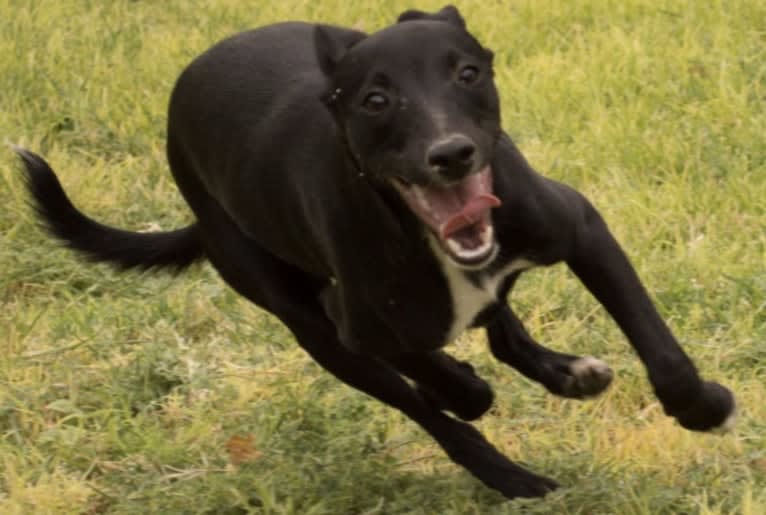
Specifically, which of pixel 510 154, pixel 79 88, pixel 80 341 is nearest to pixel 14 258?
pixel 80 341

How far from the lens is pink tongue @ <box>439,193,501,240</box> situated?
12.3ft

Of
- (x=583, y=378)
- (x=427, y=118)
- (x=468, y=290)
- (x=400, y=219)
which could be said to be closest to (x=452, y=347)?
(x=583, y=378)

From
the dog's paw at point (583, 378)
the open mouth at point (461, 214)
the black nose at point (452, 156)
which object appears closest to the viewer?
the black nose at point (452, 156)

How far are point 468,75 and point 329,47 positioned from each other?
1.24 ft

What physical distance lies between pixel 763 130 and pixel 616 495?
2.36 metres

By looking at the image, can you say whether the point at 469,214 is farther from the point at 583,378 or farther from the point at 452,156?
the point at 583,378

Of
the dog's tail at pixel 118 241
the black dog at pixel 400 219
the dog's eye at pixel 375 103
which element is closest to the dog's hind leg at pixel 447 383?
the black dog at pixel 400 219

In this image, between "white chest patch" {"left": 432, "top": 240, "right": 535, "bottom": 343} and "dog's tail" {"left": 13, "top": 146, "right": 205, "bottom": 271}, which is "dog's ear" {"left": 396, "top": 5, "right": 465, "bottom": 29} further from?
"dog's tail" {"left": 13, "top": 146, "right": 205, "bottom": 271}

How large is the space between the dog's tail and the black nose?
1660 mm

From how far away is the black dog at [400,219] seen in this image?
373cm

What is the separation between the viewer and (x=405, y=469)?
4539 millimetres

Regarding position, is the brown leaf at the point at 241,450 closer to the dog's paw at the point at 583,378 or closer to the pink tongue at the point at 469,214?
the dog's paw at the point at 583,378

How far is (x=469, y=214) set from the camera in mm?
3738

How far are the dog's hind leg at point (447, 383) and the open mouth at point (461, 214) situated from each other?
0.55 meters
